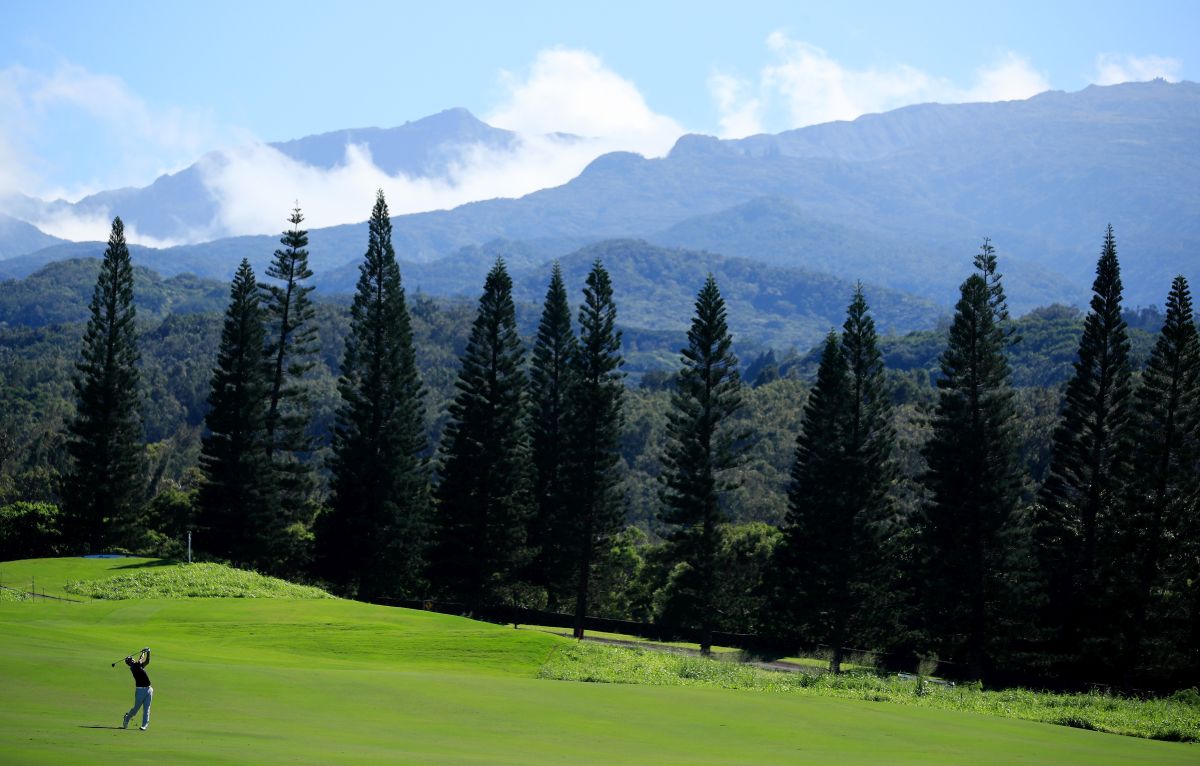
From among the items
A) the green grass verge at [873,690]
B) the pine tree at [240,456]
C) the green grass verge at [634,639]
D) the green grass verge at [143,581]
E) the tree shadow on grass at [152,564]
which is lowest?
the green grass verge at [634,639]

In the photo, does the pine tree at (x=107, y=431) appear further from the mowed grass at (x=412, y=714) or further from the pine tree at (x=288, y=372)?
the mowed grass at (x=412, y=714)

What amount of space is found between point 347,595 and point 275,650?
25939 millimetres

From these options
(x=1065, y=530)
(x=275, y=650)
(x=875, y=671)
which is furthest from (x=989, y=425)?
(x=275, y=650)

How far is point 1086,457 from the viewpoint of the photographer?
170 feet

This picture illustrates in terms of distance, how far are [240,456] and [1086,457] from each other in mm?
38896

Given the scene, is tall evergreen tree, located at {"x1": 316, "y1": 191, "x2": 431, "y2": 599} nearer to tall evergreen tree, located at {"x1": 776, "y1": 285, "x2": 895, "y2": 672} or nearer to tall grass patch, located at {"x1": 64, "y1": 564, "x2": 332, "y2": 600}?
tall grass patch, located at {"x1": 64, "y1": 564, "x2": 332, "y2": 600}

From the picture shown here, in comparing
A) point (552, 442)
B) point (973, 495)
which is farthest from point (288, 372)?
point (973, 495)

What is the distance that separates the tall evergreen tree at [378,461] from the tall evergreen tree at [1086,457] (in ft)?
95.0

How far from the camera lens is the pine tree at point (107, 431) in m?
62.3

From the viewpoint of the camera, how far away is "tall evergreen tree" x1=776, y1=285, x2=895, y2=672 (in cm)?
5041

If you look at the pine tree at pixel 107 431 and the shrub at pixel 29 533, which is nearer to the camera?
the shrub at pixel 29 533

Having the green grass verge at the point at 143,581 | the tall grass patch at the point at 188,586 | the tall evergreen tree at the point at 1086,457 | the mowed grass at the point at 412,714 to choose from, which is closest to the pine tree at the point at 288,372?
the green grass verge at the point at 143,581

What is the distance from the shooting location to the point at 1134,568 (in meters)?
45.2

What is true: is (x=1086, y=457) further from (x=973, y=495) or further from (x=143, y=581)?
(x=143, y=581)
